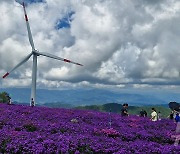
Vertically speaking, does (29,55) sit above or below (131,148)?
above

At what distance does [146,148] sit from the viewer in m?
14.8

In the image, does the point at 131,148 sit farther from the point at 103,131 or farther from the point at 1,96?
the point at 1,96

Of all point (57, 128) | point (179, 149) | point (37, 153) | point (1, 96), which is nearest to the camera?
point (37, 153)

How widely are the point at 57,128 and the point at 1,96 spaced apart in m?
117

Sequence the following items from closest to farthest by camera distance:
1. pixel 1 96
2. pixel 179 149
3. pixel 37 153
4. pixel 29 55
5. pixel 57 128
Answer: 1. pixel 37 153
2. pixel 179 149
3. pixel 57 128
4. pixel 29 55
5. pixel 1 96

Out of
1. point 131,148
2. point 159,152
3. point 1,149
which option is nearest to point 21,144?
point 1,149

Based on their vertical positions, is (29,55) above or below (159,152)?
above

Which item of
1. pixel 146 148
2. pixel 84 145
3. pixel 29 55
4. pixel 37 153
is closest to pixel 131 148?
pixel 146 148

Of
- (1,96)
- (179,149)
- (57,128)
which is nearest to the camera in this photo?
(179,149)

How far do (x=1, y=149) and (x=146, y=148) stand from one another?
6010 millimetres

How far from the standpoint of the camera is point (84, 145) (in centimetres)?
1475

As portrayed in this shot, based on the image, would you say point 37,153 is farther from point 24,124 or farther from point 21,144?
point 24,124

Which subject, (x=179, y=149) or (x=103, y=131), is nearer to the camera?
(x=179, y=149)

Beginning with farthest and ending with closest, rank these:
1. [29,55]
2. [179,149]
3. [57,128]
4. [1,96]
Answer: [1,96]
[29,55]
[57,128]
[179,149]
